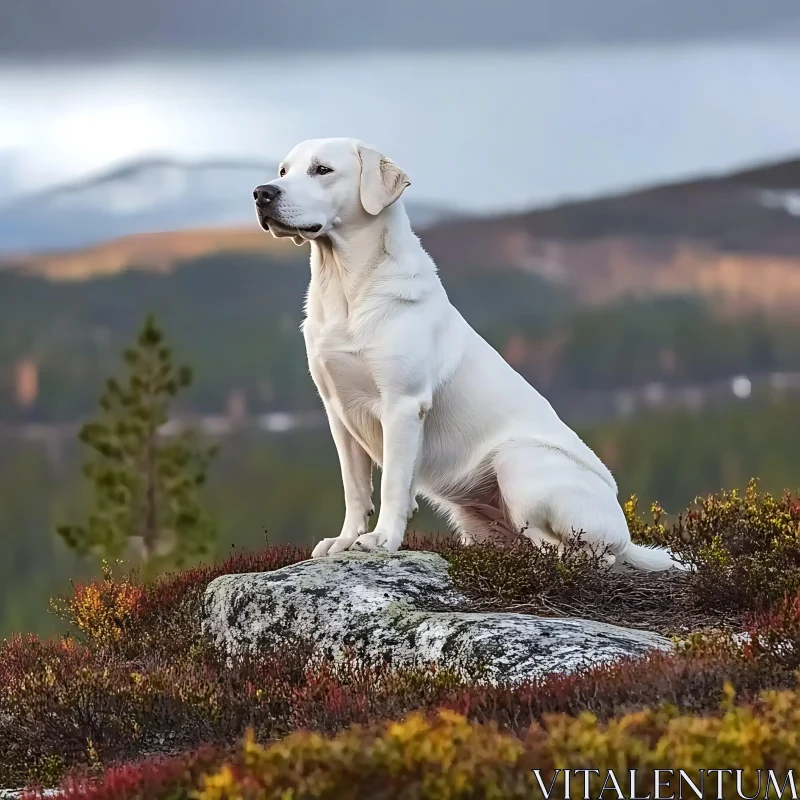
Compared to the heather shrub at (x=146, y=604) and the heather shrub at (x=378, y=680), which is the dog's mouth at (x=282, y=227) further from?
the heather shrub at (x=146, y=604)

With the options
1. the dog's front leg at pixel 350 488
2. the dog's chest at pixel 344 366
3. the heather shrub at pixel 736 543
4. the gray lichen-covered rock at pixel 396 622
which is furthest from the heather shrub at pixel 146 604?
the heather shrub at pixel 736 543

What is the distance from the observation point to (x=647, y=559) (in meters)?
7.85

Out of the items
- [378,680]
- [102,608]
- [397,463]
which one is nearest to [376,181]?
[397,463]

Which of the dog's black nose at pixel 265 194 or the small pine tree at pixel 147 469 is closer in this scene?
the dog's black nose at pixel 265 194

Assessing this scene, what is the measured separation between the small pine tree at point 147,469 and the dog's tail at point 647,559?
38.4 feet

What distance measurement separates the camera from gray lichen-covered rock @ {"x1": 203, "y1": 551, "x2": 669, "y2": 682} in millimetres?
6035

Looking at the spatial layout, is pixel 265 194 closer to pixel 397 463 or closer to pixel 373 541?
pixel 397 463

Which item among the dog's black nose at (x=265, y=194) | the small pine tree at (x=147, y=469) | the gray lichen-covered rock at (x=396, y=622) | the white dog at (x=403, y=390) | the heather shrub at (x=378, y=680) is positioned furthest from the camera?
the small pine tree at (x=147, y=469)

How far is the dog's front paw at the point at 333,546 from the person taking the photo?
7422 millimetres

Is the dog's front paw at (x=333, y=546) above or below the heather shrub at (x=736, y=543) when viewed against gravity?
above

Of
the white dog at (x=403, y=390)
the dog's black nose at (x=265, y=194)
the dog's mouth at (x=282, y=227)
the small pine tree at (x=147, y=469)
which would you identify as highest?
the dog's black nose at (x=265, y=194)

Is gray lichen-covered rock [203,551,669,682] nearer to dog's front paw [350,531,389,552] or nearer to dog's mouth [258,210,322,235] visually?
dog's front paw [350,531,389,552]

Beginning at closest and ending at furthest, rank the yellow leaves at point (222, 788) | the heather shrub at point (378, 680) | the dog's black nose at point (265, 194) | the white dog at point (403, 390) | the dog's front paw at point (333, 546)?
the yellow leaves at point (222, 788) < the heather shrub at point (378, 680) < the dog's black nose at point (265, 194) < the white dog at point (403, 390) < the dog's front paw at point (333, 546)

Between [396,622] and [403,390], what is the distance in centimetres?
134
